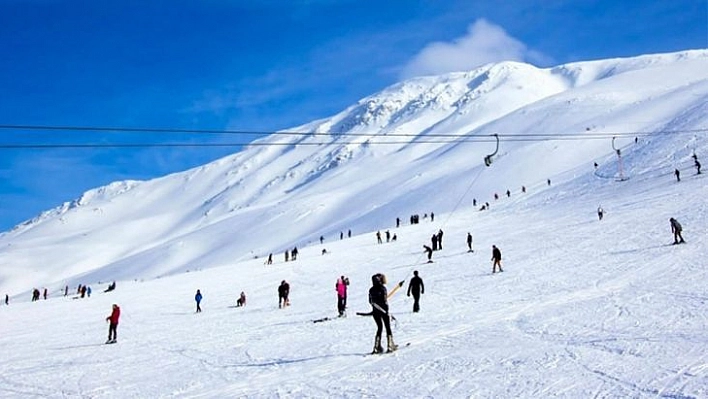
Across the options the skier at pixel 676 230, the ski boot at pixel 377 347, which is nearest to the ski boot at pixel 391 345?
the ski boot at pixel 377 347

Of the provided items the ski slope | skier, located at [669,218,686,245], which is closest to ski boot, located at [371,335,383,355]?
the ski slope

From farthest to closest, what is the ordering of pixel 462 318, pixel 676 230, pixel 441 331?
pixel 676 230 < pixel 462 318 < pixel 441 331

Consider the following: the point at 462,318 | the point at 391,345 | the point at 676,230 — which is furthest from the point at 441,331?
the point at 676,230

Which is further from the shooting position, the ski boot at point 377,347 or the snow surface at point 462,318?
the ski boot at point 377,347

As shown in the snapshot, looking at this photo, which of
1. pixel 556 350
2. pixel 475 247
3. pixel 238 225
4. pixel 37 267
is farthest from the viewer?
pixel 37 267

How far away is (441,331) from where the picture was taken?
45.8 feet

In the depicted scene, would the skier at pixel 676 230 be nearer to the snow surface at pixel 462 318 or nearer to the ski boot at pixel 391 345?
the snow surface at pixel 462 318

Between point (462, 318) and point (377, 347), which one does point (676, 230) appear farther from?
point (377, 347)

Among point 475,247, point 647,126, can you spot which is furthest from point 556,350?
point 647,126

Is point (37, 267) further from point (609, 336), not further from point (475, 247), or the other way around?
point (609, 336)

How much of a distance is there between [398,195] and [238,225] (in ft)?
118

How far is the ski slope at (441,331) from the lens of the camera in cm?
949

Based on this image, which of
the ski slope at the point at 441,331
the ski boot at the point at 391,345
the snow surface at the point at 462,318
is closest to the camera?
the ski slope at the point at 441,331

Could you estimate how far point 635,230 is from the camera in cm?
2962
